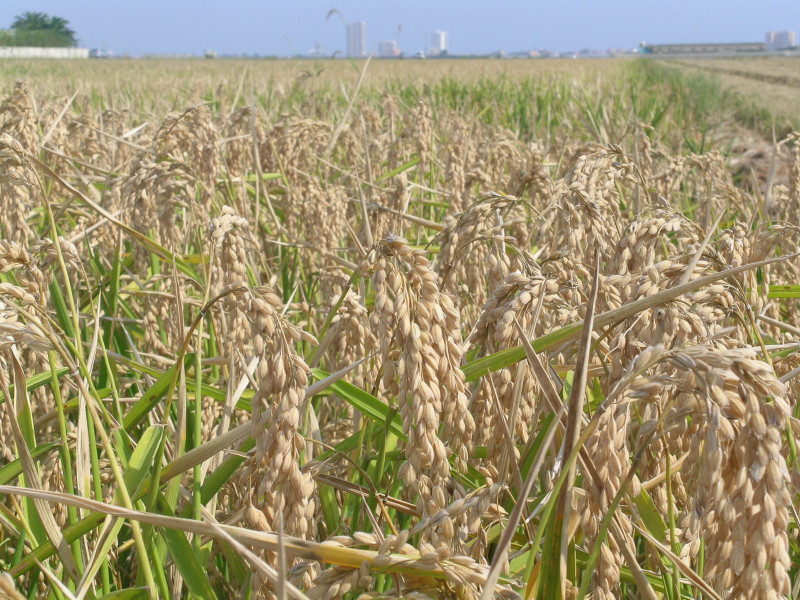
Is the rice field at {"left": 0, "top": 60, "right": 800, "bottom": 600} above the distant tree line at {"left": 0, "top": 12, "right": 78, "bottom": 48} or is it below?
below

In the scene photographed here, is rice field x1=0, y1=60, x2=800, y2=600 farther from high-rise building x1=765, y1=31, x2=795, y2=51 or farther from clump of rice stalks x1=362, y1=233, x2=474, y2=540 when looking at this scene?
high-rise building x1=765, y1=31, x2=795, y2=51

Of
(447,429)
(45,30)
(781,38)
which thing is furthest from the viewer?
(781,38)

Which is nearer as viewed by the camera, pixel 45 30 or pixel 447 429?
pixel 447 429

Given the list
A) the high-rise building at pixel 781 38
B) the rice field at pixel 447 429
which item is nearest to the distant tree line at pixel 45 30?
the rice field at pixel 447 429

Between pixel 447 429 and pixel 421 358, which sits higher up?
pixel 421 358

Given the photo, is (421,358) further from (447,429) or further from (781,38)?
(781,38)

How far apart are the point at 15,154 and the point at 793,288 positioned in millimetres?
1656

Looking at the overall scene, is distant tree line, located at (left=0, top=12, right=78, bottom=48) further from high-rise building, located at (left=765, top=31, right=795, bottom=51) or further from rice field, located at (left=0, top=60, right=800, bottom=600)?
high-rise building, located at (left=765, top=31, right=795, bottom=51)

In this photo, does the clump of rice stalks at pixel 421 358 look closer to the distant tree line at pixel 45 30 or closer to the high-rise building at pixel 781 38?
the distant tree line at pixel 45 30

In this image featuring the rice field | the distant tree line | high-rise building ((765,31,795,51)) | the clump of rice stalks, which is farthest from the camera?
high-rise building ((765,31,795,51))

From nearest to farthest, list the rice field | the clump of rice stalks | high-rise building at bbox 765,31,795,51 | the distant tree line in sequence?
1. the rice field
2. the clump of rice stalks
3. the distant tree line
4. high-rise building at bbox 765,31,795,51

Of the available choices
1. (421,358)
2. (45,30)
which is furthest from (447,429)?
(45,30)

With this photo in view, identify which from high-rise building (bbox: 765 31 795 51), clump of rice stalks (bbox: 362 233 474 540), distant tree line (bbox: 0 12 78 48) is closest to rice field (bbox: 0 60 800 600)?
clump of rice stalks (bbox: 362 233 474 540)

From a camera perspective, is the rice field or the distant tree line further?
the distant tree line
